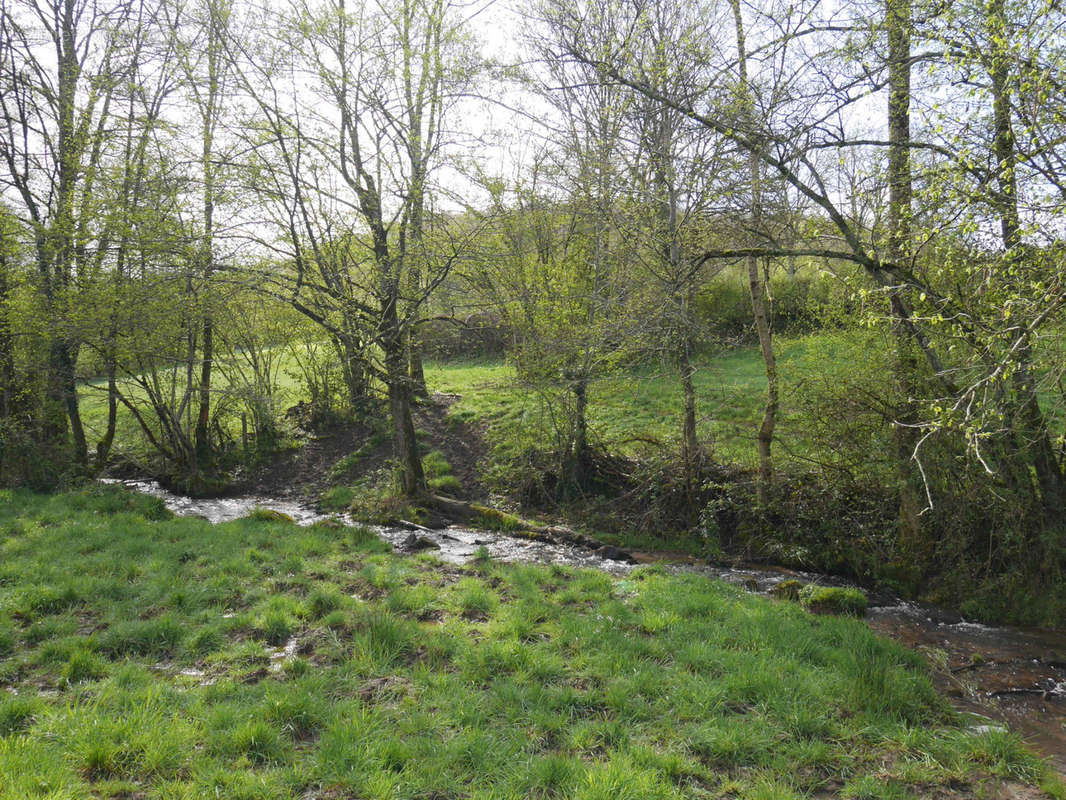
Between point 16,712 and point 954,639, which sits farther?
point 954,639

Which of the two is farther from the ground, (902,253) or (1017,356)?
(902,253)

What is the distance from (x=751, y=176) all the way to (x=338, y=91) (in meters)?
7.46

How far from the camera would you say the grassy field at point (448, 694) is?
4273 millimetres

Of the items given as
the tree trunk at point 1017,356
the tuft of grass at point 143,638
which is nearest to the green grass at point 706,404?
the tree trunk at point 1017,356

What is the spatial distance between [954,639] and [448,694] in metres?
5.90

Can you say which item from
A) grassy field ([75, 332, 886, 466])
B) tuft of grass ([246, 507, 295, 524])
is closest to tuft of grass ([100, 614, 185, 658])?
tuft of grass ([246, 507, 295, 524])

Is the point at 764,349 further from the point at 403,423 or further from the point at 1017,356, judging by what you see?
the point at 403,423

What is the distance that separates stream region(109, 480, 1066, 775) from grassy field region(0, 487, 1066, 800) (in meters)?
0.60

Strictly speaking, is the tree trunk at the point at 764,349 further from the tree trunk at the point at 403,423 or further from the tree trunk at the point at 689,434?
the tree trunk at the point at 403,423

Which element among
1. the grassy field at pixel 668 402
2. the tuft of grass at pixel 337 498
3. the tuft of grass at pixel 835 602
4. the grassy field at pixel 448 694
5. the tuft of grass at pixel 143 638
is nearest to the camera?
the grassy field at pixel 448 694

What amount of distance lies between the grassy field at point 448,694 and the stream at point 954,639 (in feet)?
1.96

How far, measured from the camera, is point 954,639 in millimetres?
7270

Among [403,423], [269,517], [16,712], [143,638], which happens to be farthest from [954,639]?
[269,517]

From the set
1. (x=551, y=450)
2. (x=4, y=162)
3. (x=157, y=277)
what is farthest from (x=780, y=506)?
(x=4, y=162)
